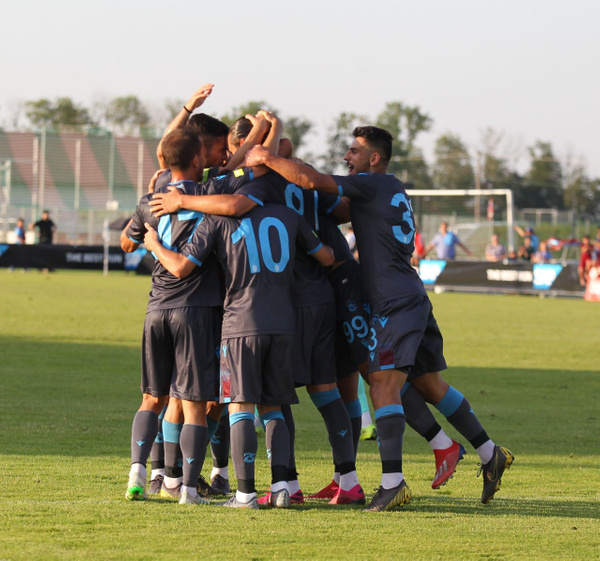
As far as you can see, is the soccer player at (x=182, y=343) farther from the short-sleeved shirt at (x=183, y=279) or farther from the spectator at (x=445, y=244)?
the spectator at (x=445, y=244)

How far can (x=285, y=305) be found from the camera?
6008 millimetres

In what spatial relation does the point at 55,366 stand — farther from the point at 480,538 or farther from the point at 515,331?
the point at 515,331

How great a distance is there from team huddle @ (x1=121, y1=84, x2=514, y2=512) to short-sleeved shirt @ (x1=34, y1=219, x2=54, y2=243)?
3563 cm

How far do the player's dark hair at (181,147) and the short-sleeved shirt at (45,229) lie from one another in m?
35.9

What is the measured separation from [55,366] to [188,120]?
7.64 meters

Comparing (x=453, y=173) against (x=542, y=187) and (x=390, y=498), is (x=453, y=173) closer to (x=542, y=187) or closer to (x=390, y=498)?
(x=542, y=187)

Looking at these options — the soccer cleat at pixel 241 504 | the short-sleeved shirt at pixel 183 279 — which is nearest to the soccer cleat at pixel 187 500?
the soccer cleat at pixel 241 504

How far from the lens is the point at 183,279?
611 cm

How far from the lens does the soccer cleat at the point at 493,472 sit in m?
6.40

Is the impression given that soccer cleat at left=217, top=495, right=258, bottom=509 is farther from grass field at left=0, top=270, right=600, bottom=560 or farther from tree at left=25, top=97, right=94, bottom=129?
tree at left=25, top=97, right=94, bottom=129

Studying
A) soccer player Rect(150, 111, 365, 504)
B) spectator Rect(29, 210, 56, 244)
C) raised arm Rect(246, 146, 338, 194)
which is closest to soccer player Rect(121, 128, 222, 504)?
soccer player Rect(150, 111, 365, 504)

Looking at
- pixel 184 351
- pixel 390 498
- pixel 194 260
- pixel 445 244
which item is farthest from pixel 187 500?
pixel 445 244

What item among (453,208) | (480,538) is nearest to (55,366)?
(480,538)

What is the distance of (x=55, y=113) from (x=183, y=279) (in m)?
92.8
